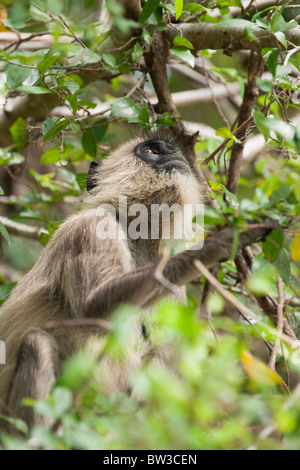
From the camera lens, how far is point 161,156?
17.1 feet

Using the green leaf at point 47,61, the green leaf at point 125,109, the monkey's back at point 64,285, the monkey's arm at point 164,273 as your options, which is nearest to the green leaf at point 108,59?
the green leaf at point 125,109

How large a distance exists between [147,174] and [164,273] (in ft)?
4.52

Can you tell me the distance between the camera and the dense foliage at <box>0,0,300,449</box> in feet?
7.69

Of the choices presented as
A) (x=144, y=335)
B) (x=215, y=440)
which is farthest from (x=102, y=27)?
(x=215, y=440)

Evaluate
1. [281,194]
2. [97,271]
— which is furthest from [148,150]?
[281,194]

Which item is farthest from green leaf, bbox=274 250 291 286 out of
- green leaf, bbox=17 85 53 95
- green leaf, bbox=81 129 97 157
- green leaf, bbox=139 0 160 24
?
green leaf, bbox=81 129 97 157

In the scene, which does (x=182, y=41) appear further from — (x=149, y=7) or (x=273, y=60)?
(x=273, y=60)

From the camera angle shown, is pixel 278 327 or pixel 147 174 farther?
pixel 147 174

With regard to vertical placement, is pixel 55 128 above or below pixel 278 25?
below

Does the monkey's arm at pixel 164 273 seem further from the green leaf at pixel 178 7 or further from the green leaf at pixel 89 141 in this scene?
the green leaf at pixel 89 141

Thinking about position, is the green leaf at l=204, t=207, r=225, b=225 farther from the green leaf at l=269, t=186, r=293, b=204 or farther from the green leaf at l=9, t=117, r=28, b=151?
the green leaf at l=9, t=117, r=28, b=151

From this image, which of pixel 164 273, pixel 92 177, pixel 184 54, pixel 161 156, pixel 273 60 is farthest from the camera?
pixel 92 177

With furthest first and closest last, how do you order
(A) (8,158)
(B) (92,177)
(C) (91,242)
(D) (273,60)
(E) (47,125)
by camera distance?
1. (A) (8,158)
2. (B) (92,177)
3. (E) (47,125)
4. (C) (91,242)
5. (D) (273,60)

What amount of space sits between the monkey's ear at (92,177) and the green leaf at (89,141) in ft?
1.11
